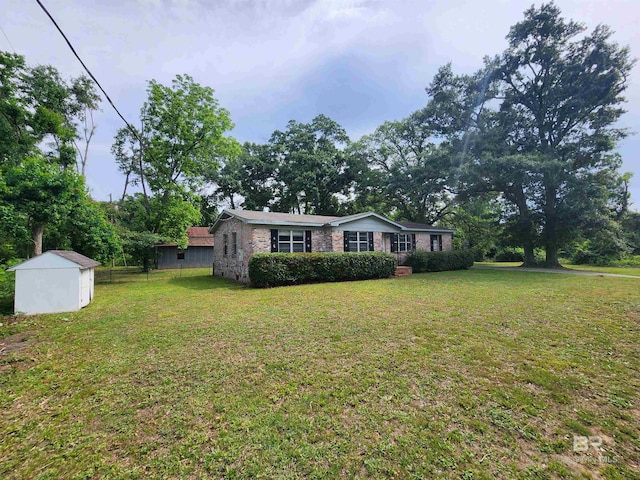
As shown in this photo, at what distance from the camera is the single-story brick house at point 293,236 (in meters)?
12.4

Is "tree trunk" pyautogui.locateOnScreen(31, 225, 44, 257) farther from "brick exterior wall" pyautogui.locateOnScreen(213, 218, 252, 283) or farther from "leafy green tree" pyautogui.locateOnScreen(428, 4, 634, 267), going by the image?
"leafy green tree" pyautogui.locateOnScreen(428, 4, 634, 267)

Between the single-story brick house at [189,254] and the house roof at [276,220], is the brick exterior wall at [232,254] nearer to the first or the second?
the house roof at [276,220]

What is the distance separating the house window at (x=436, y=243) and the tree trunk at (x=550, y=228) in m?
6.93

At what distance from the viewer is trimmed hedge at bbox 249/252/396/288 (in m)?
10.6

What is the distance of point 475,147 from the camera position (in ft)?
60.7

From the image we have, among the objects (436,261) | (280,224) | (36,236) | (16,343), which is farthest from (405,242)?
(36,236)

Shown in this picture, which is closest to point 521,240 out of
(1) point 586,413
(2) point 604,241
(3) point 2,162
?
(2) point 604,241

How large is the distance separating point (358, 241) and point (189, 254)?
1715 centimetres

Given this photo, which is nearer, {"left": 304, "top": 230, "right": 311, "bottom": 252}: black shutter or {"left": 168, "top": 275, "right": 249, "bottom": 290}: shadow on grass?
{"left": 168, "top": 275, "right": 249, "bottom": 290}: shadow on grass

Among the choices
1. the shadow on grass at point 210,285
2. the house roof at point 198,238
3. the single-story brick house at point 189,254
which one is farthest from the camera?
the house roof at point 198,238

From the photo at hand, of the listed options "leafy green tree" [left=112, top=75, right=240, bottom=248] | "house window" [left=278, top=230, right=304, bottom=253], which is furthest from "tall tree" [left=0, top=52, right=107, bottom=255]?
"house window" [left=278, top=230, right=304, bottom=253]

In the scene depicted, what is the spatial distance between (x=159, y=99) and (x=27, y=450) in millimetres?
21271

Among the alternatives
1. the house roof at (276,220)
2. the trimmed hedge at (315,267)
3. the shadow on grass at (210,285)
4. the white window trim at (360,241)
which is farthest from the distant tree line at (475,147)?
the white window trim at (360,241)

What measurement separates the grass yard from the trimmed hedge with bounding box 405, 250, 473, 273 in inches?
387
